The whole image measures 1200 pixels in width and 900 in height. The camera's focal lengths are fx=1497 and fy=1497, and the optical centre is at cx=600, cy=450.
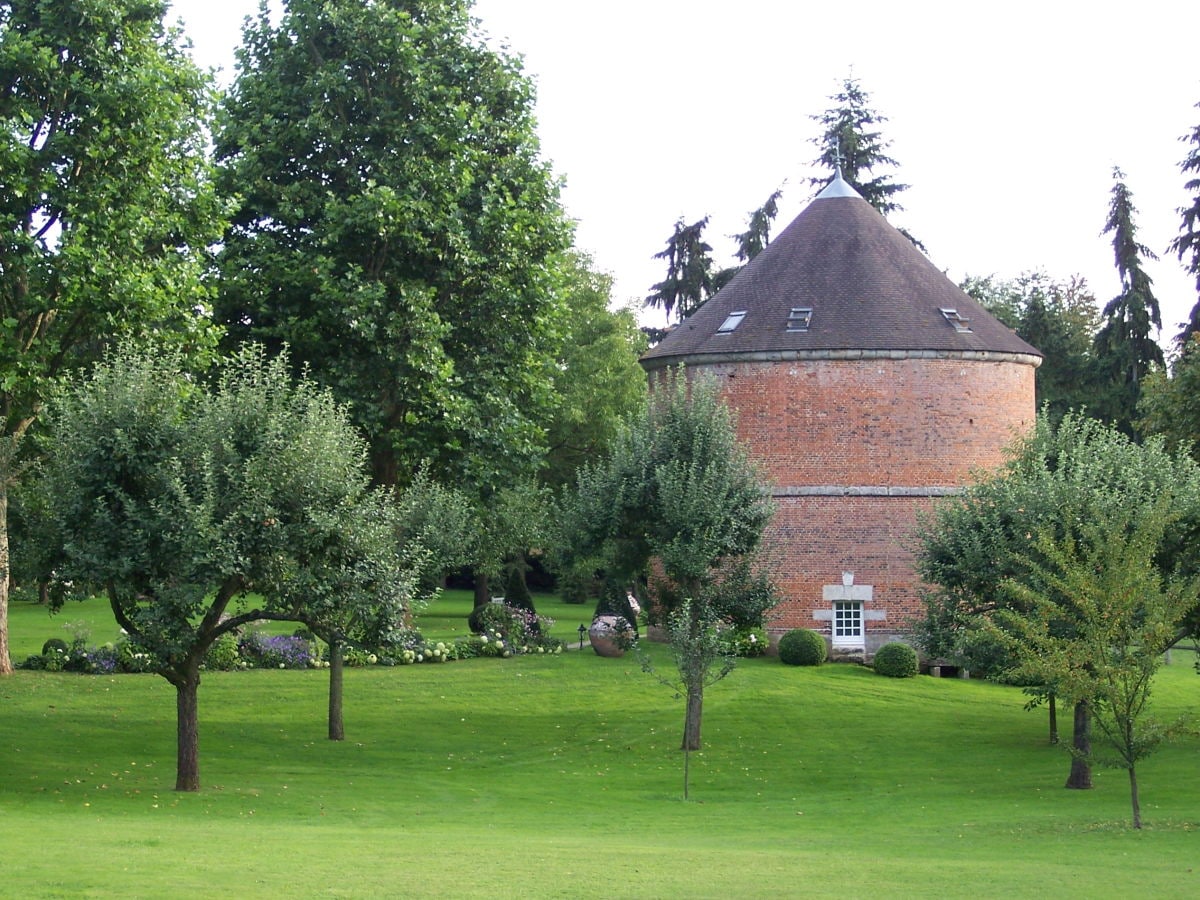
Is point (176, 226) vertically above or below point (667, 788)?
above

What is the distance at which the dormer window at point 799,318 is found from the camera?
4059 cm

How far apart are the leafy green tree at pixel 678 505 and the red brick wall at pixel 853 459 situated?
10.0 m

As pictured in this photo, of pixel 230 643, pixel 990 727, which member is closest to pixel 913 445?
pixel 990 727

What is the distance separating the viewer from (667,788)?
26703 mm

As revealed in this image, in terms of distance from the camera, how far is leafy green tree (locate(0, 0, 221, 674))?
27516 millimetres

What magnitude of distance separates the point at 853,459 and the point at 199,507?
74.6 feet

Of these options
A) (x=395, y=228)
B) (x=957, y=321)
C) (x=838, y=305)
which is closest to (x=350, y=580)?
(x=395, y=228)

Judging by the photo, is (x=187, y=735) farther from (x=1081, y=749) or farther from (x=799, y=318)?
(x=799, y=318)

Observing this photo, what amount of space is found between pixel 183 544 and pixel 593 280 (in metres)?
42.0

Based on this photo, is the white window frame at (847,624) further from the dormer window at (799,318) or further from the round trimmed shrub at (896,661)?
the dormer window at (799,318)

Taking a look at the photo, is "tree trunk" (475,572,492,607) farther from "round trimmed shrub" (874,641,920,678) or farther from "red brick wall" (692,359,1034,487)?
"round trimmed shrub" (874,641,920,678)

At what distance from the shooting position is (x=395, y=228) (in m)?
32.6

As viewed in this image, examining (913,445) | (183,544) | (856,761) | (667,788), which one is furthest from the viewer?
(913,445)

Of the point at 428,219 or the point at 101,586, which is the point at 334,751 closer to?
the point at 101,586
